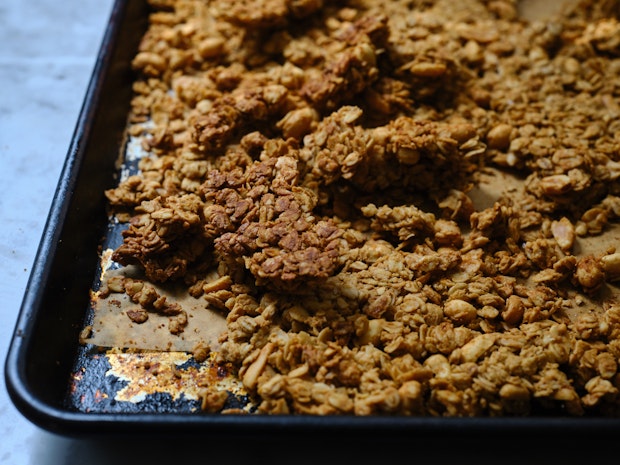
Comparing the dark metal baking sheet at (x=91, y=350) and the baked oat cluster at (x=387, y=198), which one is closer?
the dark metal baking sheet at (x=91, y=350)

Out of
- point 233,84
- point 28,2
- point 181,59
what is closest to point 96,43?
point 28,2

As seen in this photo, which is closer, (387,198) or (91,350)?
(91,350)

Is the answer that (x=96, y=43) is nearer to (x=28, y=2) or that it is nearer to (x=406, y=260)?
(x=28, y=2)

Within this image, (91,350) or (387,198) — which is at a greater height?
(387,198)
